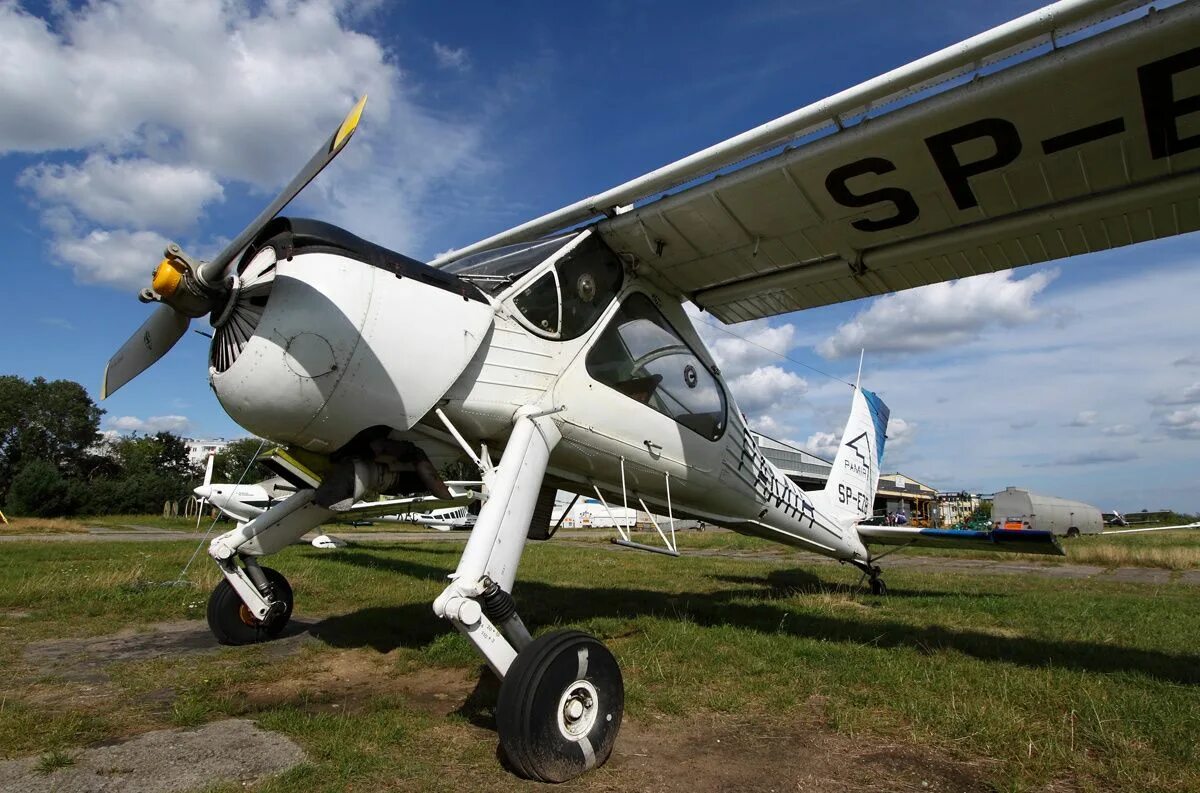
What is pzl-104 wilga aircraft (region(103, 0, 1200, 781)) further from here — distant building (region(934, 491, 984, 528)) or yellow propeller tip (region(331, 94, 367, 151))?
distant building (region(934, 491, 984, 528))

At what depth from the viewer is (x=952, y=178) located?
5.38m

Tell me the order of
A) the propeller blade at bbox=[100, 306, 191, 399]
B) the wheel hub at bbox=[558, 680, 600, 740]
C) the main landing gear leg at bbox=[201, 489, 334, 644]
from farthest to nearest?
the main landing gear leg at bbox=[201, 489, 334, 644], the propeller blade at bbox=[100, 306, 191, 399], the wheel hub at bbox=[558, 680, 600, 740]

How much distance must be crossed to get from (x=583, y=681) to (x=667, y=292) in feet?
14.5

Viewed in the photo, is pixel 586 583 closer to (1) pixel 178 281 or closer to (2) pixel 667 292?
(2) pixel 667 292

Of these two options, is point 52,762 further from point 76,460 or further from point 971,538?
point 76,460

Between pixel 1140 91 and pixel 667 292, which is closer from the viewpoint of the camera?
pixel 1140 91

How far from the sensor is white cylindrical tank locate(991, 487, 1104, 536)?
4175cm

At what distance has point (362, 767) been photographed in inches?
138

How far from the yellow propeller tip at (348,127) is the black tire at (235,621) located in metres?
4.64

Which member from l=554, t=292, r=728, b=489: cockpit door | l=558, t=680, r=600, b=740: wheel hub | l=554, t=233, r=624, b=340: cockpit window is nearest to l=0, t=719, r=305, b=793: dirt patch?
l=558, t=680, r=600, b=740: wheel hub

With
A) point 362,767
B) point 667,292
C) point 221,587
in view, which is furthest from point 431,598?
point 362,767

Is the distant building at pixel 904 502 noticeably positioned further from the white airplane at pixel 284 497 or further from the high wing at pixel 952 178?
the high wing at pixel 952 178

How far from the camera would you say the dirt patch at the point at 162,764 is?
3.23 m

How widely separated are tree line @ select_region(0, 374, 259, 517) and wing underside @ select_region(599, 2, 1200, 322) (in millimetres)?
57794
